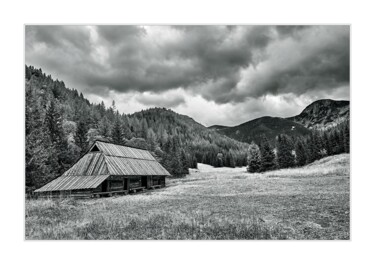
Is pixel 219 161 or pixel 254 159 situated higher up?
pixel 254 159

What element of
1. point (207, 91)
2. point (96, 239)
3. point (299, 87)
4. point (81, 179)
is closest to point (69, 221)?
point (96, 239)

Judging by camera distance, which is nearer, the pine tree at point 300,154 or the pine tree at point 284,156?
the pine tree at point 300,154

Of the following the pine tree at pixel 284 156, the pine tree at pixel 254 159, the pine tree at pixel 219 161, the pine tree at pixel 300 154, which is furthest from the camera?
the pine tree at pixel 219 161

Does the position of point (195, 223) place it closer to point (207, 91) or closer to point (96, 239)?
point (96, 239)

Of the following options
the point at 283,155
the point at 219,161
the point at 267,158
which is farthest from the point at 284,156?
the point at 219,161

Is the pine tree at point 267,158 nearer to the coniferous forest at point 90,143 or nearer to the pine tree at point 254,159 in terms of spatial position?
the coniferous forest at point 90,143

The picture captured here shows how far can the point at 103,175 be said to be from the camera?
25.8 meters

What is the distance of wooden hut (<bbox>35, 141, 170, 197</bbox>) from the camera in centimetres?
2444

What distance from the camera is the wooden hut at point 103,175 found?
24439 mm

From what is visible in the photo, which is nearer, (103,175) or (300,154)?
(103,175)

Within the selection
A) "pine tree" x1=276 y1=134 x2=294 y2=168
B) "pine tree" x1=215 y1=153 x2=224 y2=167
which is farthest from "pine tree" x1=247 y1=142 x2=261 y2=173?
"pine tree" x1=215 y1=153 x2=224 y2=167

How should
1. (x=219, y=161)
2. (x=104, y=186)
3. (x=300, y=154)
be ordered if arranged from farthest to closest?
1. (x=219, y=161)
2. (x=300, y=154)
3. (x=104, y=186)

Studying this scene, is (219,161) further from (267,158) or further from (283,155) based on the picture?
(283,155)

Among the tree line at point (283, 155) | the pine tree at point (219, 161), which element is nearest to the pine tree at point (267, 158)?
the tree line at point (283, 155)
